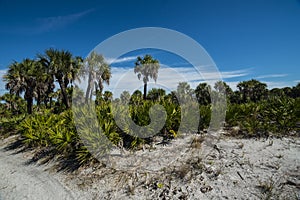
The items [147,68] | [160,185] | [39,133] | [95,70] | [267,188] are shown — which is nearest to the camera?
[267,188]

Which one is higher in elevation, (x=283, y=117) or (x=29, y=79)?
(x=29, y=79)

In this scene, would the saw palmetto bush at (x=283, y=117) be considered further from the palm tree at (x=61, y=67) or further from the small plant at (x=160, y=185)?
the palm tree at (x=61, y=67)

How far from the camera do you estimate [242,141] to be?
567cm

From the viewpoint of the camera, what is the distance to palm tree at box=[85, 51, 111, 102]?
2184 cm

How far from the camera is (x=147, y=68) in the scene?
27.7m

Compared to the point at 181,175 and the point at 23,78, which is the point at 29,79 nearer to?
the point at 23,78

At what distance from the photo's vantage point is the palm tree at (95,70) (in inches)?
860

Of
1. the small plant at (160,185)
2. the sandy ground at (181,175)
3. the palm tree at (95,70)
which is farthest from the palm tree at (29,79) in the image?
the small plant at (160,185)

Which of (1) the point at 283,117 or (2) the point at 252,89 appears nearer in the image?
(1) the point at 283,117

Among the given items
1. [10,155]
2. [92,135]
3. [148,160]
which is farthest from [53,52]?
[148,160]

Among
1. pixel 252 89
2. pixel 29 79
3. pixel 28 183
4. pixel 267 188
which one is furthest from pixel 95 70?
pixel 252 89

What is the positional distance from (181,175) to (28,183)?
14.7 feet

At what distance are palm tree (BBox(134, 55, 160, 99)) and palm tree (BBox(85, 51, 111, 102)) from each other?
5.96 metres

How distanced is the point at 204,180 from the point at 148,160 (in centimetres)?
182
